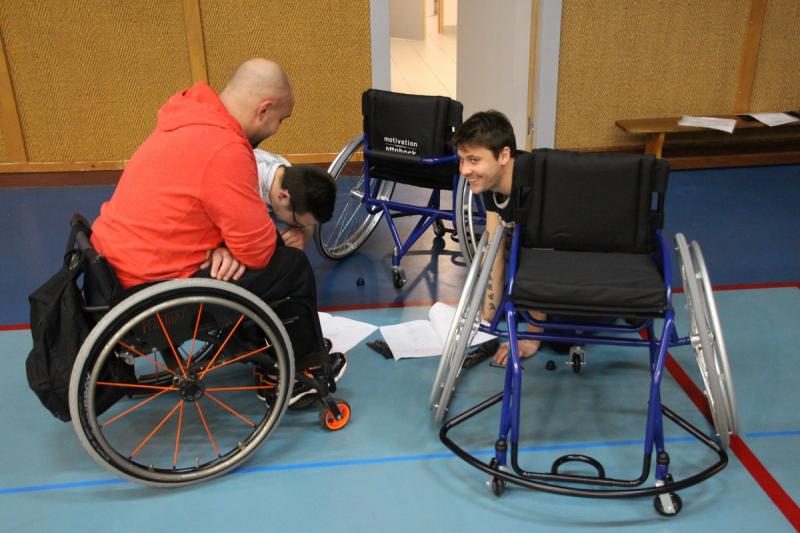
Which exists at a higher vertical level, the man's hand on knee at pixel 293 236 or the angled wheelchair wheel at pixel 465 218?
the man's hand on knee at pixel 293 236

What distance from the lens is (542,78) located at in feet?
15.0

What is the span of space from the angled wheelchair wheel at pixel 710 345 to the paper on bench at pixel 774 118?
288cm

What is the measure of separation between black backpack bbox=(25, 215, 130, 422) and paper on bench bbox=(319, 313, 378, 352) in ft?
3.37

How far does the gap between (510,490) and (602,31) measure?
11.0 ft

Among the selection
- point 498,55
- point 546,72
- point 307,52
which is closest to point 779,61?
point 546,72

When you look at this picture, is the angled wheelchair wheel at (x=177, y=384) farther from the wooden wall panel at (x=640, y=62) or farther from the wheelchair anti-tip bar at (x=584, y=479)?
the wooden wall panel at (x=640, y=62)

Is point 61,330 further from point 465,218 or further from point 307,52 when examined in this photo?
point 307,52

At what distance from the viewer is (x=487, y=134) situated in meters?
2.32

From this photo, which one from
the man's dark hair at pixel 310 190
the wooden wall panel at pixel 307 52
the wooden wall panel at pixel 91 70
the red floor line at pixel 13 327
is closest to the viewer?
the man's dark hair at pixel 310 190

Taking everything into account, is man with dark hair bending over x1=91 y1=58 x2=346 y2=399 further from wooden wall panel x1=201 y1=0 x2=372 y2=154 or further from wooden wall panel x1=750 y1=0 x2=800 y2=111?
wooden wall panel x1=750 y1=0 x2=800 y2=111

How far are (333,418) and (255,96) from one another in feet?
3.33

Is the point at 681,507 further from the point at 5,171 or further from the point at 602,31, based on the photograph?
the point at 5,171

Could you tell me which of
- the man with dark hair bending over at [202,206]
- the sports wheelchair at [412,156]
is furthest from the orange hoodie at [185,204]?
the sports wheelchair at [412,156]

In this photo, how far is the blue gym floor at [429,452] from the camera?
197cm
